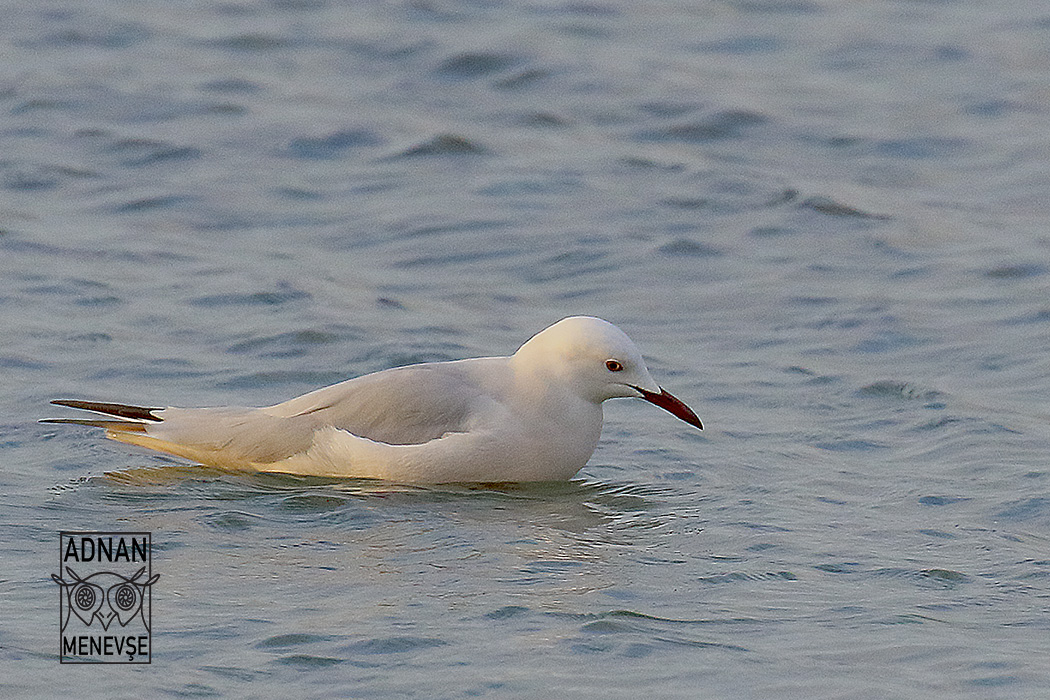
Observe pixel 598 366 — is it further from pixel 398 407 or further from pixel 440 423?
pixel 398 407

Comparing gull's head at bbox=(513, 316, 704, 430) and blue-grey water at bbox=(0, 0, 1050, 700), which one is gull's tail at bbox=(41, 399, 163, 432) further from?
gull's head at bbox=(513, 316, 704, 430)

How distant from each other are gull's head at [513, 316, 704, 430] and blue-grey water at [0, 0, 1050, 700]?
13.7 inches

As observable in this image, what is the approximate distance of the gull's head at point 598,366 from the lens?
680cm

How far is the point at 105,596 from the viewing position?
17.7ft

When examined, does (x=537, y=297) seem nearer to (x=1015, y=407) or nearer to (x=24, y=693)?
(x=1015, y=407)

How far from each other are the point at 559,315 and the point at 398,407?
2536 mm

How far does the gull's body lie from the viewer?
6.75 metres

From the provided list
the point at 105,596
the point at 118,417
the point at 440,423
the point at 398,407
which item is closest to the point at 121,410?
the point at 118,417

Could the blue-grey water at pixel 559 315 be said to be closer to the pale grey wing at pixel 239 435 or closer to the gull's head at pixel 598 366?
the pale grey wing at pixel 239 435

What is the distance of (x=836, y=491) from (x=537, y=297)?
10.0ft

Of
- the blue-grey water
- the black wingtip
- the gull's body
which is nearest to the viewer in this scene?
the blue-grey water

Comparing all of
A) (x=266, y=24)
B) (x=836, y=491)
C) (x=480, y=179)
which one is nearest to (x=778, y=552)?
(x=836, y=491)

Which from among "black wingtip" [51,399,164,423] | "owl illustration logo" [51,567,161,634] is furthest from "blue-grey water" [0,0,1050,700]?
"black wingtip" [51,399,164,423]

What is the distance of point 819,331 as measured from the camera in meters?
8.97
